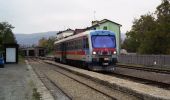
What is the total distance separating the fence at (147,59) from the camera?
40.9 m

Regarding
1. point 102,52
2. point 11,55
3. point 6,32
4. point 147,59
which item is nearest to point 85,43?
point 102,52

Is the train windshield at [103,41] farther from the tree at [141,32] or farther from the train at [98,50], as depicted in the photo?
the tree at [141,32]

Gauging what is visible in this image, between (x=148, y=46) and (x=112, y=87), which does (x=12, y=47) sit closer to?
(x=148, y=46)

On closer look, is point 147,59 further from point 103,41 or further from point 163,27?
point 163,27

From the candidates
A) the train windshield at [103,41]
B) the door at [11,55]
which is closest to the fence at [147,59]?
the train windshield at [103,41]

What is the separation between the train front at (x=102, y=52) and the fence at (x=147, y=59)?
10.0m

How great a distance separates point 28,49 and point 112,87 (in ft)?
472

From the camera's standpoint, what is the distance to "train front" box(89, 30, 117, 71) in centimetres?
3105

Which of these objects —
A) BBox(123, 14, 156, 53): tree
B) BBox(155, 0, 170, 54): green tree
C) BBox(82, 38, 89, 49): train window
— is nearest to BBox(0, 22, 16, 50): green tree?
BBox(123, 14, 156, 53): tree

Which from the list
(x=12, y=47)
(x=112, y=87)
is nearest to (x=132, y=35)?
(x=12, y=47)

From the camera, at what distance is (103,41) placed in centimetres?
3212

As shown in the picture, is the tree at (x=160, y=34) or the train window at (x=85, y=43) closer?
the train window at (x=85, y=43)

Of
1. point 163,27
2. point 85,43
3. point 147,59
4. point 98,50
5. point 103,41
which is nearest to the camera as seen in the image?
point 98,50

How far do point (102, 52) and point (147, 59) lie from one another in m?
15.8
